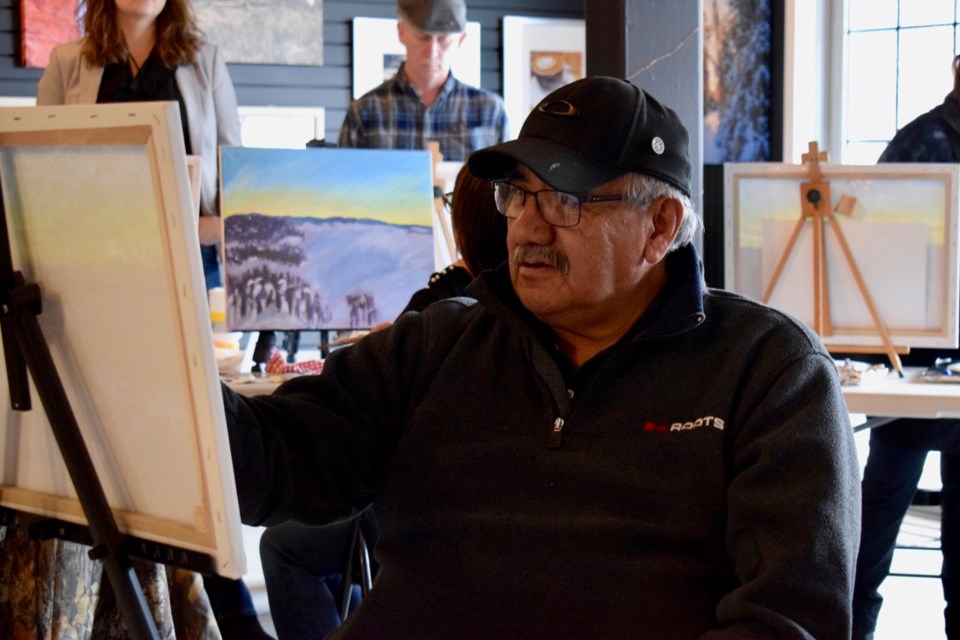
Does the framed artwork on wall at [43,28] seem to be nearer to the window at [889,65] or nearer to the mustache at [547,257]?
the window at [889,65]

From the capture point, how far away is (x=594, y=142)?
1.62 meters

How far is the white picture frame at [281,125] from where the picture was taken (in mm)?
6676

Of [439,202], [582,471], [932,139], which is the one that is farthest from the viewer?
[439,202]

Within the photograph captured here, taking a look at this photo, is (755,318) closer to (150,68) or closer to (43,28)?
(150,68)

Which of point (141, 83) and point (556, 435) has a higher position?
point (141, 83)

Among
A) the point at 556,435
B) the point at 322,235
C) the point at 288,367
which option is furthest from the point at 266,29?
the point at 556,435

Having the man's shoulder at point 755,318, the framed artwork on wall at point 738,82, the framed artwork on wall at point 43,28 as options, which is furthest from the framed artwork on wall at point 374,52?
the man's shoulder at point 755,318

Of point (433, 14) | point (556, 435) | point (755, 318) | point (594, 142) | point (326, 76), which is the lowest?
point (556, 435)

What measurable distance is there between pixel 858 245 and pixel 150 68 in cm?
186

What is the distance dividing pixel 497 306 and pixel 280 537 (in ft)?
3.46

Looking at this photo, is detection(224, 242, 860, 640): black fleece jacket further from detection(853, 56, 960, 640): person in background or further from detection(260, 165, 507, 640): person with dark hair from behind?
detection(853, 56, 960, 640): person in background

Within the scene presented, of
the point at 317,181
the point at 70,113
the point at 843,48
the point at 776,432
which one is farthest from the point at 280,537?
the point at 843,48

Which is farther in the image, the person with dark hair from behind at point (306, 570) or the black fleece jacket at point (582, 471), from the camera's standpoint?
the person with dark hair from behind at point (306, 570)

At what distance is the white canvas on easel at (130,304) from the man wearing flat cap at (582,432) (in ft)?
0.96
